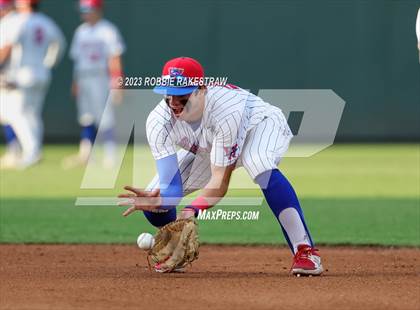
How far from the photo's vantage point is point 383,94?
833 inches

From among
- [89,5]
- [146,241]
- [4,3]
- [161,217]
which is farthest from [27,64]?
[146,241]

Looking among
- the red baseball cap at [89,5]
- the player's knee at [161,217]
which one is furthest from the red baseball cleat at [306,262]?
the red baseball cap at [89,5]

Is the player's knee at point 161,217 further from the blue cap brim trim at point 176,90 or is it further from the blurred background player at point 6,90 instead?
the blurred background player at point 6,90

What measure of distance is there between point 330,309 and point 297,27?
1603 centimetres

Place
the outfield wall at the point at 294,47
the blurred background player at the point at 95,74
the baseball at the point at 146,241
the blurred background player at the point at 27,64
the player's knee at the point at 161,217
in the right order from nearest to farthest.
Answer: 1. the baseball at the point at 146,241
2. the player's knee at the point at 161,217
3. the blurred background player at the point at 27,64
4. the blurred background player at the point at 95,74
5. the outfield wall at the point at 294,47

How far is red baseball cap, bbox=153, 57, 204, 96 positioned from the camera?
6.49 metres

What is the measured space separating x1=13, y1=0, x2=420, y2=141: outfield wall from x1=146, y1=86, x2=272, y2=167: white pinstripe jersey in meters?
14.1

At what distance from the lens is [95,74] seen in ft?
57.9

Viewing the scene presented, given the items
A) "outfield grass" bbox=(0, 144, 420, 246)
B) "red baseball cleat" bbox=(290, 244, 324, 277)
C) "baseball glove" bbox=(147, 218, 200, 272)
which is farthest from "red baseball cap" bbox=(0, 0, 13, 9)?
"red baseball cleat" bbox=(290, 244, 324, 277)

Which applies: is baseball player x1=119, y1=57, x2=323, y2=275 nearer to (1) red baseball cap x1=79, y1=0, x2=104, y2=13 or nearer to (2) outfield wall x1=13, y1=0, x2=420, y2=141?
(1) red baseball cap x1=79, y1=0, x2=104, y2=13

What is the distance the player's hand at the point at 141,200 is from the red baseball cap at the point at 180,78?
669 mm

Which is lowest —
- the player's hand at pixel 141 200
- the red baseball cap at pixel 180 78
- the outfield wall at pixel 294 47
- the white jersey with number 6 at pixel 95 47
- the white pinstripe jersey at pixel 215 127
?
the outfield wall at pixel 294 47

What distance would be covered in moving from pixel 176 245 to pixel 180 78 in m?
1.16

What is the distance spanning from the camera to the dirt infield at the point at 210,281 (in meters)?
5.67
